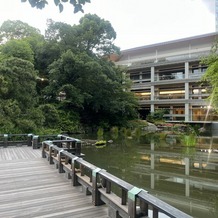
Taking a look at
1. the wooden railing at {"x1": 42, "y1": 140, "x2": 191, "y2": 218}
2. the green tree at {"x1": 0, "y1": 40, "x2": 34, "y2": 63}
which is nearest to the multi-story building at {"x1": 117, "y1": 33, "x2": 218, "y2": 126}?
the green tree at {"x1": 0, "y1": 40, "x2": 34, "y2": 63}

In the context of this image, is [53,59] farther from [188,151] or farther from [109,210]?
[109,210]

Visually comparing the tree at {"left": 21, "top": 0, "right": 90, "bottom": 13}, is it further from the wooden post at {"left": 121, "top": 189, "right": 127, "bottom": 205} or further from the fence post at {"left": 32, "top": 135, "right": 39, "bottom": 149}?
the fence post at {"left": 32, "top": 135, "right": 39, "bottom": 149}

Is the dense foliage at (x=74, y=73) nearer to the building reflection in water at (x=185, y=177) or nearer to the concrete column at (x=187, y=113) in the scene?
the concrete column at (x=187, y=113)

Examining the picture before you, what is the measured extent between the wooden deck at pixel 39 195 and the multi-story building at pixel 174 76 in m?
22.3

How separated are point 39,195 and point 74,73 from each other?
17617 mm

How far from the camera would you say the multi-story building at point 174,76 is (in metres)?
26.1

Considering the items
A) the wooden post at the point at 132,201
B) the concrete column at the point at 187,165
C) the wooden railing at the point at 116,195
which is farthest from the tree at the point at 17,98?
the wooden post at the point at 132,201

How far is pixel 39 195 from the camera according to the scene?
4414 mm

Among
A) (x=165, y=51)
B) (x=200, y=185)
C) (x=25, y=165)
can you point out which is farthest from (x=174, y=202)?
(x=165, y=51)

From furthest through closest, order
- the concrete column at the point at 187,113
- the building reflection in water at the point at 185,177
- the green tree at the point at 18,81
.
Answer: the concrete column at the point at 187,113, the green tree at the point at 18,81, the building reflection in water at the point at 185,177

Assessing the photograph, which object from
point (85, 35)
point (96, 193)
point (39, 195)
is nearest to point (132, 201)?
point (96, 193)

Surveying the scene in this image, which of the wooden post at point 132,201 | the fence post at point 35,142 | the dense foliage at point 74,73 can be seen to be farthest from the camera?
the dense foliage at point 74,73

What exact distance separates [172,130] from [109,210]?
816 inches

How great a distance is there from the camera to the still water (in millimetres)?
6131
